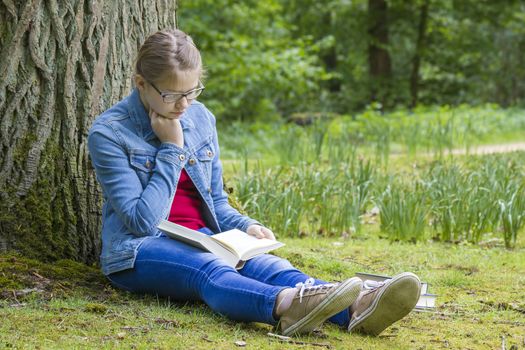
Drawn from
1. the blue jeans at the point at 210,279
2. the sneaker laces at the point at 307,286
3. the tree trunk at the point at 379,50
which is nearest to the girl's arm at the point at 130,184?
the blue jeans at the point at 210,279

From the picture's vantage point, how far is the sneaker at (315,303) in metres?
2.74

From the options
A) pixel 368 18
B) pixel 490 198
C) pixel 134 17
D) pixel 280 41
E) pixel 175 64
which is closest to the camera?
pixel 175 64

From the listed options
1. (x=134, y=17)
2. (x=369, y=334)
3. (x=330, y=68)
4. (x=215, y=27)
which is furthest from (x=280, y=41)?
(x=369, y=334)

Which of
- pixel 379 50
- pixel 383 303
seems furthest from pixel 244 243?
pixel 379 50

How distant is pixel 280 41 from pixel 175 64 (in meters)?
11.7

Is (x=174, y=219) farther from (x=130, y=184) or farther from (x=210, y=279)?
(x=210, y=279)

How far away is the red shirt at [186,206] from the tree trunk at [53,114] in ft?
1.60

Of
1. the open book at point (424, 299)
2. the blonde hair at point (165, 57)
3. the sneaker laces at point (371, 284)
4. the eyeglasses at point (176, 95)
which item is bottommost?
the open book at point (424, 299)

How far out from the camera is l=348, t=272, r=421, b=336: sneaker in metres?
2.81

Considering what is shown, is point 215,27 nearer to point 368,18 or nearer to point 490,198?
point 368,18

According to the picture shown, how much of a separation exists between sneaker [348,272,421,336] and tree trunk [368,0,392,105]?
16.3m

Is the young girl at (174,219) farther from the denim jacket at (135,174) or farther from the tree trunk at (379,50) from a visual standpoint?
the tree trunk at (379,50)

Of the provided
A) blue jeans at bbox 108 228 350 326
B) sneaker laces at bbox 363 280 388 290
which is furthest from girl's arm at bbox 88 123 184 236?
sneaker laces at bbox 363 280 388 290

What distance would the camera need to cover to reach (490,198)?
5.25 meters
